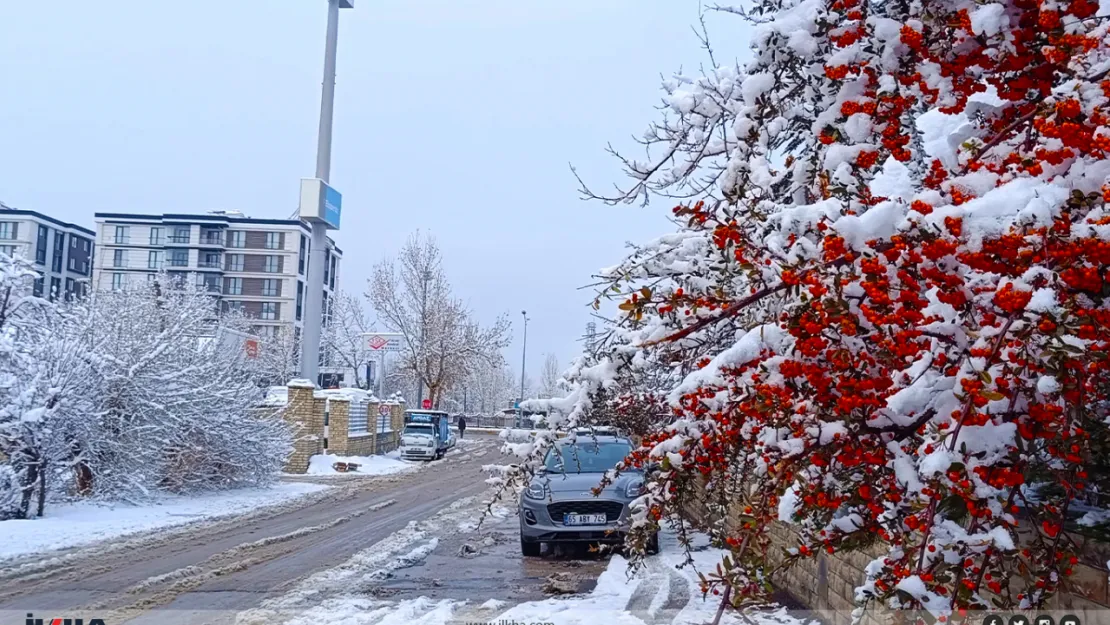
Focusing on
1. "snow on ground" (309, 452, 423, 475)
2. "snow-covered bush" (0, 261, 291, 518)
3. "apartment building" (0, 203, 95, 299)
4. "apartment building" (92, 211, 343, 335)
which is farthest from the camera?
"apartment building" (92, 211, 343, 335)

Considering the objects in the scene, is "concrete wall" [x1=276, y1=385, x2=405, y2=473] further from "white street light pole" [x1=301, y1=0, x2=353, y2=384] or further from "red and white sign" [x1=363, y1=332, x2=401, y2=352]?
"red and white sign" [x1=363, y1=332, x2=401, y2=352]

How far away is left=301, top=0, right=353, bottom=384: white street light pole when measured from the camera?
1182 inches

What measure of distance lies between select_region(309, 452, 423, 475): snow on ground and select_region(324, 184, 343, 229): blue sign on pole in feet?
26.6

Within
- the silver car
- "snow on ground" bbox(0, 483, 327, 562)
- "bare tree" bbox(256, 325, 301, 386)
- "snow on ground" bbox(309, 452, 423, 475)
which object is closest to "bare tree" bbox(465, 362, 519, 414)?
"bare tree" bbox(256, 325, 301, 386)

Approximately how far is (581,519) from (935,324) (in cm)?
964

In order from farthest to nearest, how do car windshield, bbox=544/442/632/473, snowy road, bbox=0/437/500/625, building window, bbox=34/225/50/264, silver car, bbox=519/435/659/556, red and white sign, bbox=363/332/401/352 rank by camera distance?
building window, bbox=34/225/50/264
red and white sign, bbox=363/332/401/352
car windshield, bbox=544/442/632/473
silver car, bbox=519/435/659/556
snowy road, bbox=0/437/500/625

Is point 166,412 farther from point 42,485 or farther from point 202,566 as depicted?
point 202,566

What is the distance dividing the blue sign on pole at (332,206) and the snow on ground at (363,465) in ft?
26.6

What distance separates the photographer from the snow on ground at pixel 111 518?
1152 cm

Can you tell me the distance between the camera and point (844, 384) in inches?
114

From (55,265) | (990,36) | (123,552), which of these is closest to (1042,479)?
(990,36)

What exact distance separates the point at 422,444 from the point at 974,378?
33.4 metres

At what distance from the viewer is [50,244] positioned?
84000 millimetres
